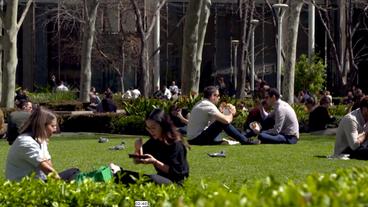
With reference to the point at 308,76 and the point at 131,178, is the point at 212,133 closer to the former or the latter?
the point at 131,178

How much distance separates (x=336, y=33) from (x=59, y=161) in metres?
44.2

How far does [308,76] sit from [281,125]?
28683 millimetres

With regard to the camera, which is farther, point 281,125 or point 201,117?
point 281,125

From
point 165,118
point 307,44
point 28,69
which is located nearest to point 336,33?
point 307,44

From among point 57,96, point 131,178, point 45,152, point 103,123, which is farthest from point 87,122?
point 57,96

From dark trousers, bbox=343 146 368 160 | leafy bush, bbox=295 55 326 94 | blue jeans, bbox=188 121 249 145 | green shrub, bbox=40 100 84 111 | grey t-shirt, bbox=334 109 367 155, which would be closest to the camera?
grey t-shirt, bbox=334 109 367 155

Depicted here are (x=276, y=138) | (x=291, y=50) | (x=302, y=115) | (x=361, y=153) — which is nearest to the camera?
(x=361, y=153)

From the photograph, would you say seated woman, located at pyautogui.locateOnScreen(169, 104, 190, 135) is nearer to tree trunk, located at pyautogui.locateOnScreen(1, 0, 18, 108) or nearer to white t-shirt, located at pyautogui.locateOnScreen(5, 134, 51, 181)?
tree trunk, located at pyautogui.locateOnScreen(1, 0, 18, 108)

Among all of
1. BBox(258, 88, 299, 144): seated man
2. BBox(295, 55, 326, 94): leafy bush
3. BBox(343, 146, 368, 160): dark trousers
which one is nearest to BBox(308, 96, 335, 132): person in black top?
BBox(258, 88, 299, 144): seated man

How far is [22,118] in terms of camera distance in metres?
17.2

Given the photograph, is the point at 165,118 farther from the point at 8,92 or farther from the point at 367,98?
the point at 8,92

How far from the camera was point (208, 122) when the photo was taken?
1852 cm

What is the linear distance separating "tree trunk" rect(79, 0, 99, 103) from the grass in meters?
19.4

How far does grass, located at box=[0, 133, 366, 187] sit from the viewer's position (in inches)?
519
